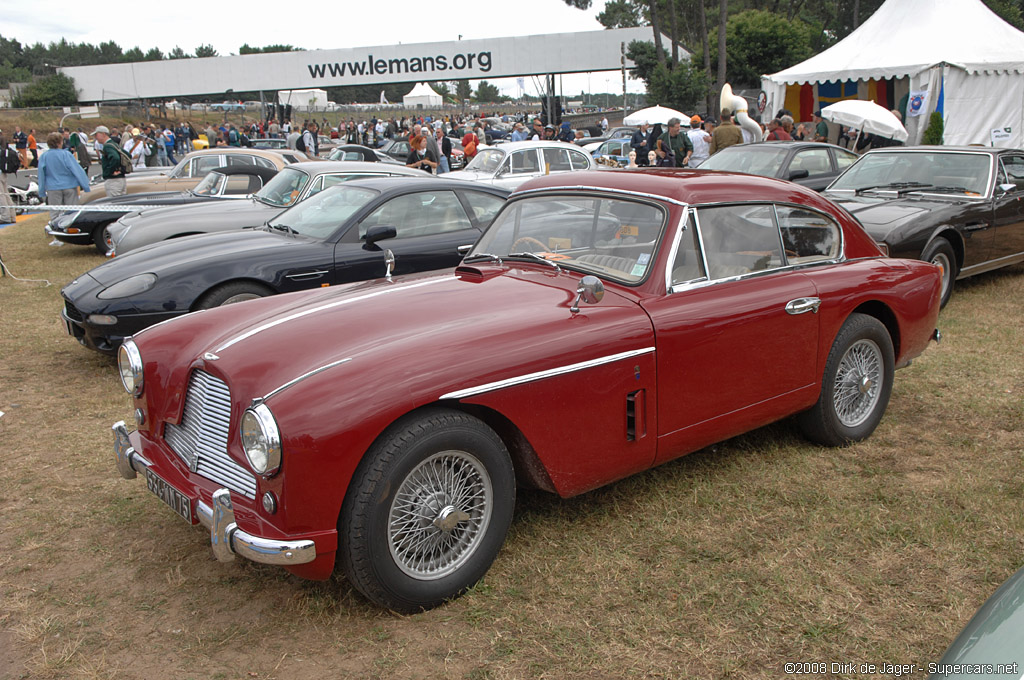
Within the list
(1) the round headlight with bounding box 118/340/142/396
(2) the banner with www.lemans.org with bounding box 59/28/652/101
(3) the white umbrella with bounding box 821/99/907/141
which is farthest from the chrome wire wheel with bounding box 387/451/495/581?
(2) the banner with www.lemans.org with bounding box 59/28/652/101

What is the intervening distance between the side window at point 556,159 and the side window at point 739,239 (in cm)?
988

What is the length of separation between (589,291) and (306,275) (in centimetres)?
353

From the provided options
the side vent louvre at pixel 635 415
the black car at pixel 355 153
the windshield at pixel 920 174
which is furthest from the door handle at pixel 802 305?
the black car at pixel 355 153

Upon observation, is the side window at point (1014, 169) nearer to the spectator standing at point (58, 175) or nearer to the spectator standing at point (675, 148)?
the spectator standing at point (675, 148)

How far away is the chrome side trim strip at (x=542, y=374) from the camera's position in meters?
2.94

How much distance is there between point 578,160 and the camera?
46.4ft

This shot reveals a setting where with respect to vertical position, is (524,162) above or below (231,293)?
above

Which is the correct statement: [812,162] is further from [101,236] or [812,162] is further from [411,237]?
[101,236]

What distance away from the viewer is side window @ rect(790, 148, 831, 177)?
10.6 m

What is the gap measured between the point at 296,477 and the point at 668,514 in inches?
76.1

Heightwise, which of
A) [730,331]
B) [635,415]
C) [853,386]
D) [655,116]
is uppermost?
[655,116]

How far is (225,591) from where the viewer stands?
129 inches

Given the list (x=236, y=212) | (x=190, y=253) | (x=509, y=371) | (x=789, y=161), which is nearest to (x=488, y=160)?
(x=789, y=161)

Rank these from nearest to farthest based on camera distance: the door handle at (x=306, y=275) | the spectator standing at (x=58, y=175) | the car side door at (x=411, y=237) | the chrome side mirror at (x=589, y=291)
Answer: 1. the chrome side mirror at (x=589, y=291)
2. the door handle at (x=306, y=275)
3. the car side door at (x=411, y=237)
4. the spectator standing at (x=58, y=175)
